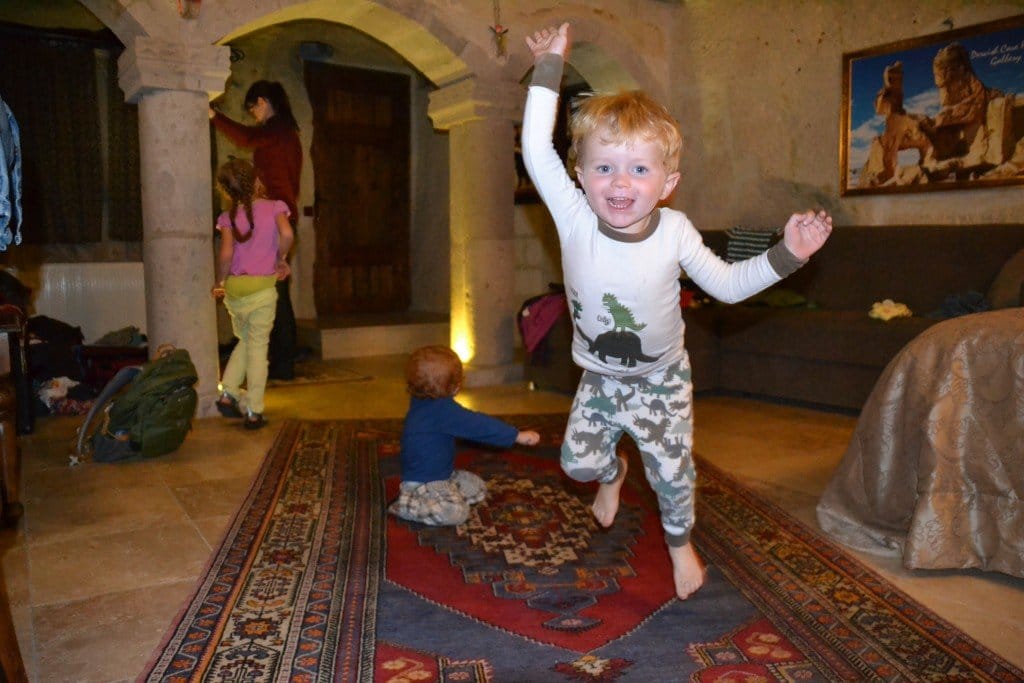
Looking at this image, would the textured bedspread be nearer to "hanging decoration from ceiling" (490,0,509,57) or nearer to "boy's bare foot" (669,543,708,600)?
"boy's bare foot" (669,543,708,600)

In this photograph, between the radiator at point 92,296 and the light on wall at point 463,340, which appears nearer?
the light on wall at point 463,340

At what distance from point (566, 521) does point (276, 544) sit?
3.32 feet

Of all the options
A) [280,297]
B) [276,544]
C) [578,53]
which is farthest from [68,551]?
[578,53]

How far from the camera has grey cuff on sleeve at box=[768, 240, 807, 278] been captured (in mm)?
1854

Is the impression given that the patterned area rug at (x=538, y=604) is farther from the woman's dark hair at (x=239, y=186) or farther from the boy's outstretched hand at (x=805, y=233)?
the woman's dark hair at (x=239, y=186)

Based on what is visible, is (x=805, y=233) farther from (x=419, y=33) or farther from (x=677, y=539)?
(x=419, y=33)

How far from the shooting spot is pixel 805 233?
182cm

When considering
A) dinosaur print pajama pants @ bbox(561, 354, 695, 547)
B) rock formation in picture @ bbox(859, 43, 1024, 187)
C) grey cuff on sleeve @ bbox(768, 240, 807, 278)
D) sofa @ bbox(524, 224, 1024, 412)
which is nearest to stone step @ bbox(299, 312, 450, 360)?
sofa @ bbox(524, 224, 1024, 412)

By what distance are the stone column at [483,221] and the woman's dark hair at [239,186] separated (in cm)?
183

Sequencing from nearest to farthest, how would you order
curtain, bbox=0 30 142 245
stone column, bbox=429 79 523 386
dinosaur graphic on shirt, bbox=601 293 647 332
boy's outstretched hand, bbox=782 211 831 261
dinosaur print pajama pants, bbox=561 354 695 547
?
boy's outstretched hand, bbox=782 211 831 261, dinosaur graphic on shirt, bbox=601 293 647 332, dinosaur print pajama pants, bbox=561 354 695 547, stone column, bbox=429 79 523 386, curtain, bbox=0 30 142 245

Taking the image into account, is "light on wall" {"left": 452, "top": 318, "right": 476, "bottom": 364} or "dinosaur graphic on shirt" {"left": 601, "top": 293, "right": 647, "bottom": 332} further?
"light on wall" {"left": 452, "top": 318, "right": 476, "bottom": 364}

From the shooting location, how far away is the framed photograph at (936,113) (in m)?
4.85

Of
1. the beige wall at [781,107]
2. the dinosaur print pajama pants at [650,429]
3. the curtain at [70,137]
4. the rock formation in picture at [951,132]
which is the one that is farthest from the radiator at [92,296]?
the rock formation in picture at [951,132]

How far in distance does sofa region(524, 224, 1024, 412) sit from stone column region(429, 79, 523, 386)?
1.22 ft
